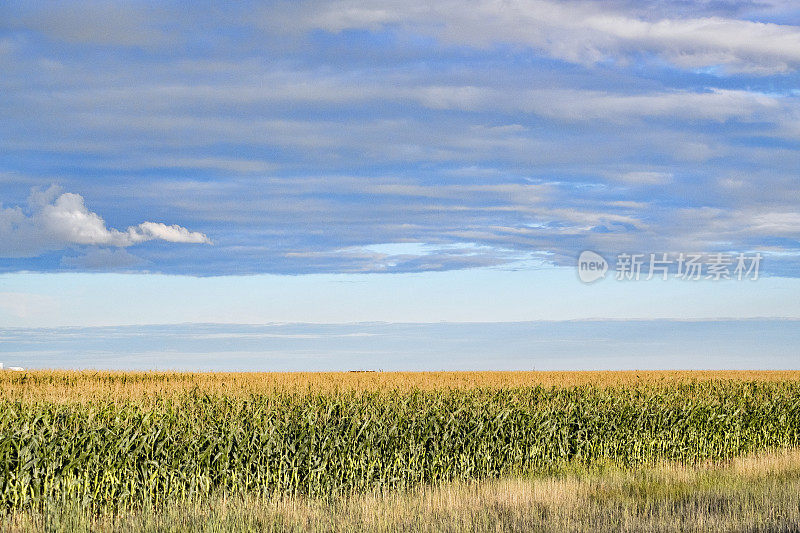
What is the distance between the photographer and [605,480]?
16078 mm

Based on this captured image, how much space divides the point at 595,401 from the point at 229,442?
12.2m

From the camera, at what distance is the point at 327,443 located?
632 inches

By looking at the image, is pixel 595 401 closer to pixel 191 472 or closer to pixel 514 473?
pixel 514 473

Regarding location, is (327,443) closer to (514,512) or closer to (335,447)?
(335,447)

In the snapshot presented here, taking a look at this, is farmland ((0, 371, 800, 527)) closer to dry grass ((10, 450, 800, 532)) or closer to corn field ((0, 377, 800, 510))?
corn field ((0, 377, 800, 510))

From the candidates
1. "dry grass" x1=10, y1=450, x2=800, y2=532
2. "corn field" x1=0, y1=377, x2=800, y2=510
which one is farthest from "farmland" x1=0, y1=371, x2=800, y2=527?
"dry grass" x1=10, y1=450, x2=800, y2=532

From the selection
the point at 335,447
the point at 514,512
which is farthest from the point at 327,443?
the point at 514,512

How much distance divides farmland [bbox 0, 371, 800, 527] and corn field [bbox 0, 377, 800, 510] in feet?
0.12

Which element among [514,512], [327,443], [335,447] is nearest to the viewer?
[514,512]

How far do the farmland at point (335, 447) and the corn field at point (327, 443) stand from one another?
0.12 feet

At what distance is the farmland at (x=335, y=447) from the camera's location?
13.7 metres

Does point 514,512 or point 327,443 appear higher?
point 327,443

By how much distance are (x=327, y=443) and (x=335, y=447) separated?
0.22m

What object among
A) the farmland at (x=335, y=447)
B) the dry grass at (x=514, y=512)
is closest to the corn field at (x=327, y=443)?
the farmland at (x=335, y=447)
